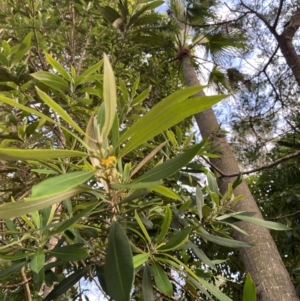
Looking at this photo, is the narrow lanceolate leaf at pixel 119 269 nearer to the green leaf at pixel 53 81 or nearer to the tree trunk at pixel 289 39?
the green leaf at pixel 53 81

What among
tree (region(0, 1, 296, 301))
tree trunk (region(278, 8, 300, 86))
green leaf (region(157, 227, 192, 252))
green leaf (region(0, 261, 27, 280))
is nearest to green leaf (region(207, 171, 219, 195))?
tree (region(0, 1, 296, 301))

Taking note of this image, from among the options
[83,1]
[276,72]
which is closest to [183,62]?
[276,72]

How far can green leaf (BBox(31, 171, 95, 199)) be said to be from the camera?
1.27 feet

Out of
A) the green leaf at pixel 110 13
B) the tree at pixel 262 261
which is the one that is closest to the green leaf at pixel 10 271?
the tree at pixel 262 261

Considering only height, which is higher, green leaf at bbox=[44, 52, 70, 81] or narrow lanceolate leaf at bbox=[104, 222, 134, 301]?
green leaf at bbox=[44, 52, 70, 81]

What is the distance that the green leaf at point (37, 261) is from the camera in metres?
0.68

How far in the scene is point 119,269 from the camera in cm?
46

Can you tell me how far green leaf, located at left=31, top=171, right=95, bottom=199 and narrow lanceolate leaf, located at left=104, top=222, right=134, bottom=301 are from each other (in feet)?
0.33

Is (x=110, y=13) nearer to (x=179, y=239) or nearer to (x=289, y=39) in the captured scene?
(x=179, y=239)

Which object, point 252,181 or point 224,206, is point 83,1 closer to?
point 224,206

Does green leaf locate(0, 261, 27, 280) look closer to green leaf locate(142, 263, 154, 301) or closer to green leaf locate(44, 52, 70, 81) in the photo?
green leaf locate(142, 263, 154, 301)

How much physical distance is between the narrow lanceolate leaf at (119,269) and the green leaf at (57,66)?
0.48 metres

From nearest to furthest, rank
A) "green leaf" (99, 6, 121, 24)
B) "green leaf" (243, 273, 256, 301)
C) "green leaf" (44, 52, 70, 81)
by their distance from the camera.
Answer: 1. "green leaf" (243, 273, 256, 301)
2. "green leaf" (44, 52, 70, 81)
3. "green leaf" (99, 6, 121, 24)

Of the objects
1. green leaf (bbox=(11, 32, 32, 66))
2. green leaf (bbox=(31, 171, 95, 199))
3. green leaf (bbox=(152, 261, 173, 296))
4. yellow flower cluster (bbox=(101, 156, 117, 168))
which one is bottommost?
green leaf (bbox=(152, 261, 173, 296))
